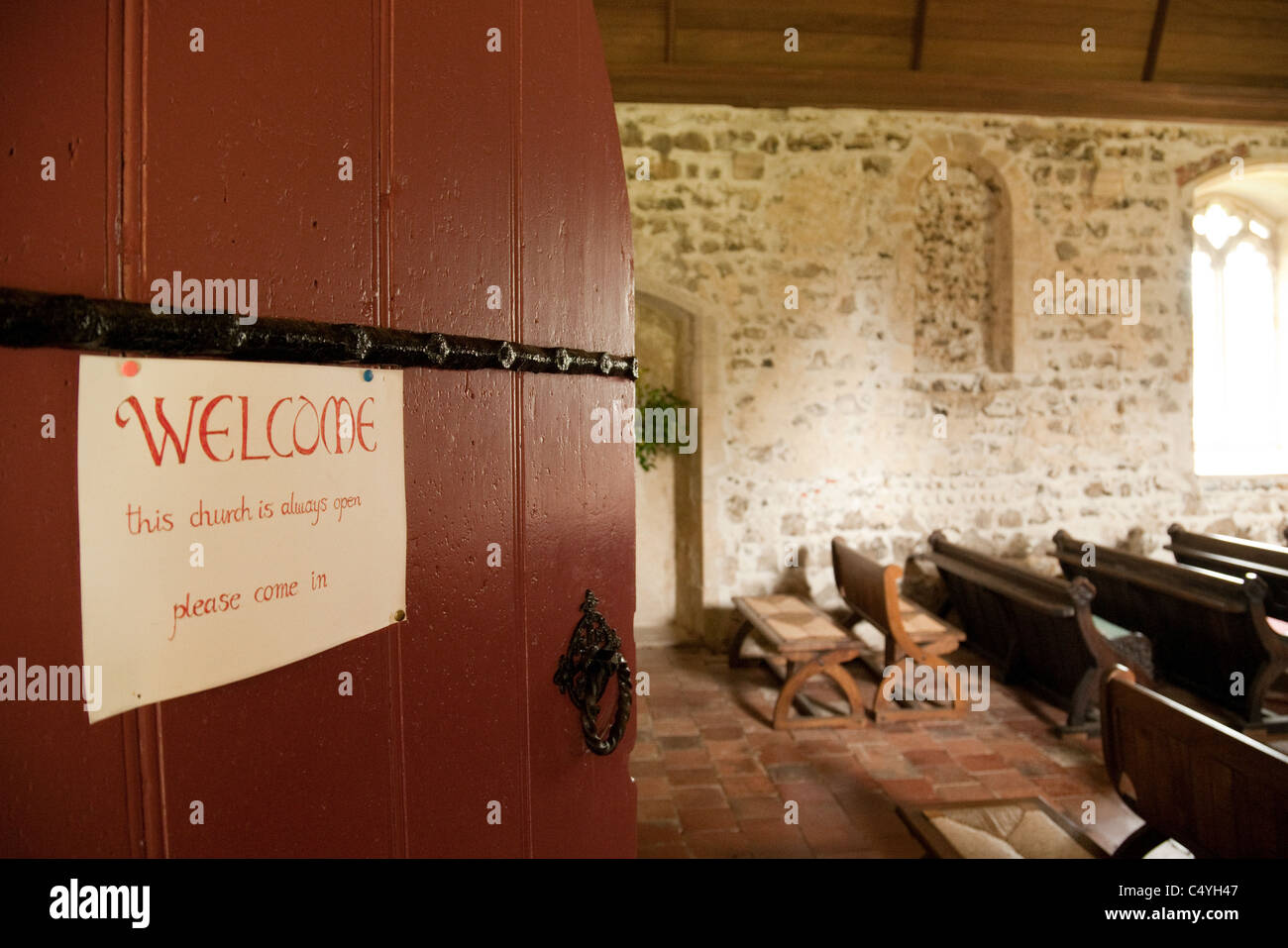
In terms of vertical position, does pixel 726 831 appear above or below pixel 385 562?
below

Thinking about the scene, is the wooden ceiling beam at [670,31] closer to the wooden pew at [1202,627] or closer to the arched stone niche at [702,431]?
the arched stone niche at [702,431]

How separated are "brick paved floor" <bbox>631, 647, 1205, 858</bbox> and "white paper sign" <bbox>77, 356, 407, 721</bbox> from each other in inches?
99.1

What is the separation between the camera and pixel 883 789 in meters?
3.39

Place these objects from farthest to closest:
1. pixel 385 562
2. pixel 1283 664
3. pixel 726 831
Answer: pixel 1283 664, pixel 726 831, pixel 385 562

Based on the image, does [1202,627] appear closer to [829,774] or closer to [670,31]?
[829,774]

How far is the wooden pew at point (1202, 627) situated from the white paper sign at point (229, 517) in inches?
178

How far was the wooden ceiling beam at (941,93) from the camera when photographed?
538 cm

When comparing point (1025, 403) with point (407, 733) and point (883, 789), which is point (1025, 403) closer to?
point (883, 789)

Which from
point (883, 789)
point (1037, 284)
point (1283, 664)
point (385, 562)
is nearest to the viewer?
point (385, 562)

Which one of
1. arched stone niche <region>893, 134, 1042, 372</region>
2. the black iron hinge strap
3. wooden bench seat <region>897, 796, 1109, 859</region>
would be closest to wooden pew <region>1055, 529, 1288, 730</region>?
wooden bench seat <region>897, 796, 1109, 859</region>

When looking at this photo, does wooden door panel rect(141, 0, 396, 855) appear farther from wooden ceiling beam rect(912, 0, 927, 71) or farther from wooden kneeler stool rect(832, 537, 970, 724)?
wooden ceiling beam rect(912, 0, 927, 71)

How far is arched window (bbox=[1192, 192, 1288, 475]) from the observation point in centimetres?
690
